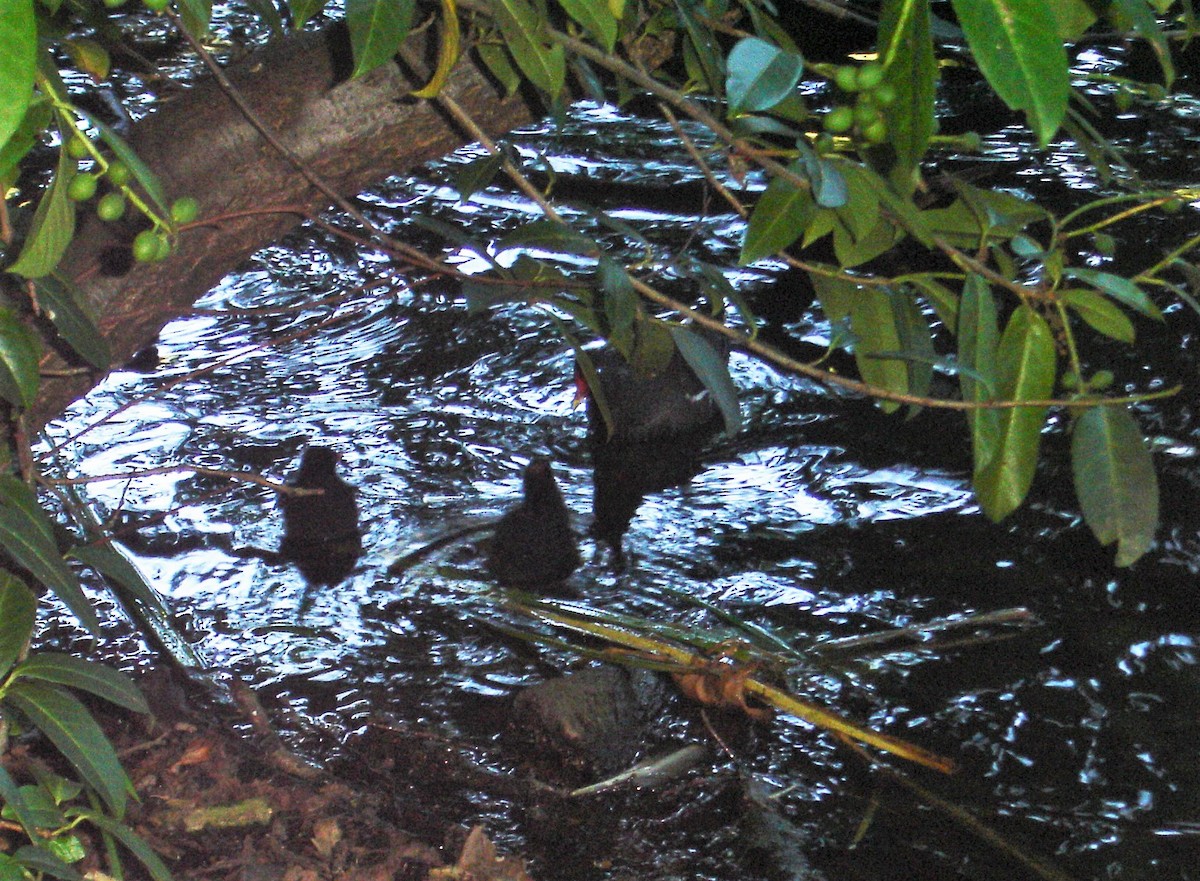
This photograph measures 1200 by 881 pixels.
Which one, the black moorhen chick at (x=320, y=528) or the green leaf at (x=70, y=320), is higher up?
the green leaf at (x=70, y=320)

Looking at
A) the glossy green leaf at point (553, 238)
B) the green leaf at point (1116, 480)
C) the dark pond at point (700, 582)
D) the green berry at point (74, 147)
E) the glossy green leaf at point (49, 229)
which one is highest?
the green berry at point (74, 147)

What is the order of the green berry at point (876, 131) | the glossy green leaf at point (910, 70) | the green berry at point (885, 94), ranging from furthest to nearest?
the green berry at point (876, 131) → the green berry at point (885, 94) → the glossy green leaf at point (910, 70)

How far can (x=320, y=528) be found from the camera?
145 inches

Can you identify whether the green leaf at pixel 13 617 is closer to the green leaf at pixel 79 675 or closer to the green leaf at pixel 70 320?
the green leaf at pixel 79 675

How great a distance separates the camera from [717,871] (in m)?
2.53

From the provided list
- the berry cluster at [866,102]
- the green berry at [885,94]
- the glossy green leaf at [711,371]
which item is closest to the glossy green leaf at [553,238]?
the glossy green leaf at [711,371]

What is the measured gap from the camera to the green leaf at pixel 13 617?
3.55ft

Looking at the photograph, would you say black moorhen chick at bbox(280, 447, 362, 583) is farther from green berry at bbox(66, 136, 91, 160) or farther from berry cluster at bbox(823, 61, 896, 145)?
berry cluster at bbox(823, 61, 896, 145)

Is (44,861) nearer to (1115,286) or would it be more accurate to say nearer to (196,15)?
(196,15)

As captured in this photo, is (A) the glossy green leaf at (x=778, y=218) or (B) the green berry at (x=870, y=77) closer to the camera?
(B) the green berry at (x=870, y=77)

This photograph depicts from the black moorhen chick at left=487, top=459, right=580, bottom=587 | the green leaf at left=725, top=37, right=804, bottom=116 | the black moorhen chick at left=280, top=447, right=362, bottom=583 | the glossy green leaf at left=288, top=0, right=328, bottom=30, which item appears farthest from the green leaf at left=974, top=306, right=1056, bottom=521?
the black moorhen chick at left=280, top=447, right=362, bottom=583

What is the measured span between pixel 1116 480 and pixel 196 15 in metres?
1.07

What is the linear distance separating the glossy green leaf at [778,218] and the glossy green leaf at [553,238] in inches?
9.0

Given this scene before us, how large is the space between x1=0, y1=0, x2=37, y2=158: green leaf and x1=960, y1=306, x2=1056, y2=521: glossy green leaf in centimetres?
100
